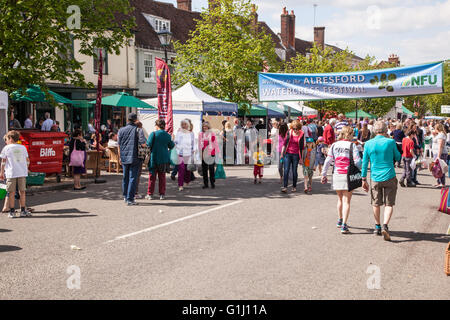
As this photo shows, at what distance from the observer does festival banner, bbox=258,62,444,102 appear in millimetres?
13555

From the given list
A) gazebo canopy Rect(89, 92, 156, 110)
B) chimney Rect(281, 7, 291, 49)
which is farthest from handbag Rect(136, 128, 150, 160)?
chimney Rect(281, 7, 291, 49)

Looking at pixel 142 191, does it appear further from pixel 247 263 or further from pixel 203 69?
pixel 203 69

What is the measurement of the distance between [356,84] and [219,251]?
31.8ft

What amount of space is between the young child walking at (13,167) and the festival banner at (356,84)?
29.5 feet

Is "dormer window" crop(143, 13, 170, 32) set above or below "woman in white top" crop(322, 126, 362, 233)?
above

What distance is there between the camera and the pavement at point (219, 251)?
5152mm

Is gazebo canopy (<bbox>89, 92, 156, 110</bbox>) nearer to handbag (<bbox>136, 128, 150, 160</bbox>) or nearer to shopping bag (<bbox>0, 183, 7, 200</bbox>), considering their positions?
handbag (<bbox>136, 128, 150, 160</bbox>)

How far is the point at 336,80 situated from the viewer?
15039mm

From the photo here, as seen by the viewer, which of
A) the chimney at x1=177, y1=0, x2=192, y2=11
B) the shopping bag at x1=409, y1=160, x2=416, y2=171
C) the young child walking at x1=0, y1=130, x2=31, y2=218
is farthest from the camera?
the chimney at x1=177, y1=0, x2=192, y2=11

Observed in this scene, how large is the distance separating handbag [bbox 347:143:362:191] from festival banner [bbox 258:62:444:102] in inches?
262

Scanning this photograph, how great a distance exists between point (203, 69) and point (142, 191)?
602 inches

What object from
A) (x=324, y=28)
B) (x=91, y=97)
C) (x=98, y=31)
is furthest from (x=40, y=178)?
(x=324, y=28)

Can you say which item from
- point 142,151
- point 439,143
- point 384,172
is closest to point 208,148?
point 142,151
